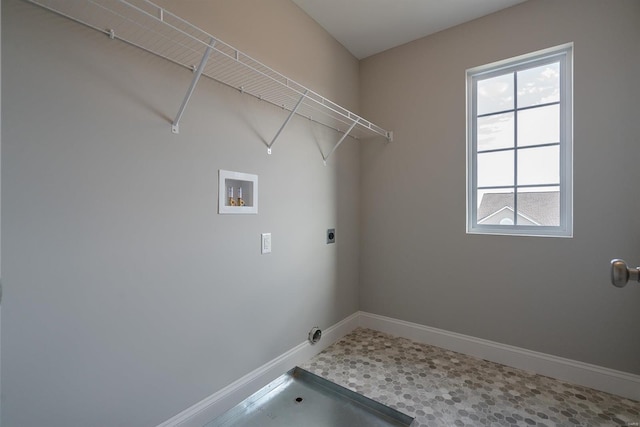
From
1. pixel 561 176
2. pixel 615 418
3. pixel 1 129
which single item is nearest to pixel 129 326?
pixel 1 129

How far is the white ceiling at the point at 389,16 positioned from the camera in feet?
6.23

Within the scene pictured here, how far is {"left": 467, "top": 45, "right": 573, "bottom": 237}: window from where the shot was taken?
72.3 inches

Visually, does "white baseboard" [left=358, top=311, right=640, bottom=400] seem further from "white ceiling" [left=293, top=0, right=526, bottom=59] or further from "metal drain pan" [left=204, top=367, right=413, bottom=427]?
"white ceiling" [left=293, top=0, right=526, bottom=59]

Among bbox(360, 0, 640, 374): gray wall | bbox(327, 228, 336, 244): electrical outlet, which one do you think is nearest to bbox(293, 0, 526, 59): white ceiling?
bbox(360, 0, 640, 374): gray wall

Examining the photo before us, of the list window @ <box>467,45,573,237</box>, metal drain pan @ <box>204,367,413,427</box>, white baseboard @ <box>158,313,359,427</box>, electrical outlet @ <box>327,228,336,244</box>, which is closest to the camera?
white baseboard @ <box>158,313,359,427</box>

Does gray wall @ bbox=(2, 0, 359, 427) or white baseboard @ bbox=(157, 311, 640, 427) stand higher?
gray wall @ bbox=(2, 0, 359, 427)

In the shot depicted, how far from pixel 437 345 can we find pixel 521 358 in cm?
53

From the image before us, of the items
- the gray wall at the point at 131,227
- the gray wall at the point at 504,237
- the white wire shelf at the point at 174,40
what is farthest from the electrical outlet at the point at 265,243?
the gray wall at the point at 504,237

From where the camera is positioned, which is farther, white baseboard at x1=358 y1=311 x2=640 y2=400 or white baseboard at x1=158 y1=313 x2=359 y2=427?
white baseboard at x1=358 y1=311 x2=640 y2=400

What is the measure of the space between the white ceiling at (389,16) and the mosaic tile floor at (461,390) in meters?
2.41

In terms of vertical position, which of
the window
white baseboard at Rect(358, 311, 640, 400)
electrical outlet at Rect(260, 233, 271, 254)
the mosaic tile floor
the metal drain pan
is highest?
the window

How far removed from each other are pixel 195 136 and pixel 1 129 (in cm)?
62

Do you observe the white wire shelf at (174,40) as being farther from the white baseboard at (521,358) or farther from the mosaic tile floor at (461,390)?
the white baseboard at (521,358)

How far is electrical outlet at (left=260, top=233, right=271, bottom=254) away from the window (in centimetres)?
147
